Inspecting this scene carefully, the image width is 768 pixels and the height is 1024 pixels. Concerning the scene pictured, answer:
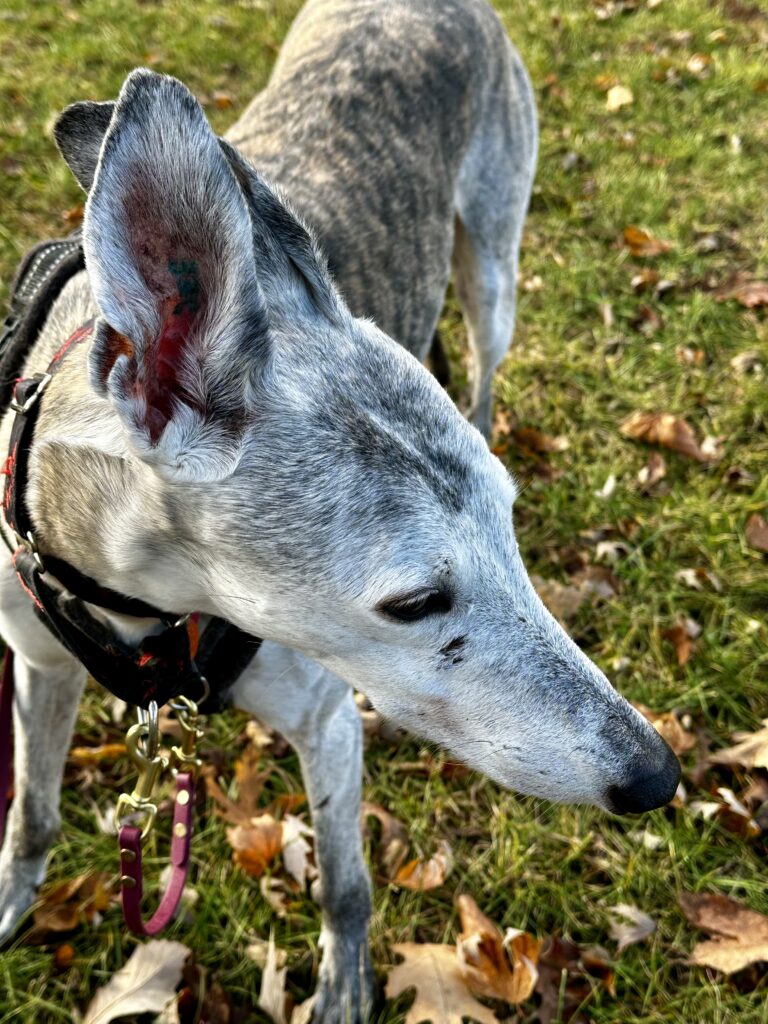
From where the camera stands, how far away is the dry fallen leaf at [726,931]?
239cm

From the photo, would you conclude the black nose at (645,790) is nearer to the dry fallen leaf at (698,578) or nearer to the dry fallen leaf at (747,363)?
the dry fallen leaf at (698,578)

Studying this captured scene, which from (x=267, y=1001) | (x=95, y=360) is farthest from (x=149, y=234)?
(x=267, y=1001)

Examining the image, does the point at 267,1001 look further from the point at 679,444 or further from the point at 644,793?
the point at 679,444

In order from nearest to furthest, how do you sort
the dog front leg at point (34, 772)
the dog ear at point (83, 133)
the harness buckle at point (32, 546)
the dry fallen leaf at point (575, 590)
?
the dog ear at point (83, 133) → the harness buckle at point (32, 546) → the dog front leg at point (34, 772) → the dry fallen leaf at point (575, 590)

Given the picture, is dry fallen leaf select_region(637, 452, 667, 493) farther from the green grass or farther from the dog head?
the dog head

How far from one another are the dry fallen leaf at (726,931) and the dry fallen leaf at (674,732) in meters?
0.49

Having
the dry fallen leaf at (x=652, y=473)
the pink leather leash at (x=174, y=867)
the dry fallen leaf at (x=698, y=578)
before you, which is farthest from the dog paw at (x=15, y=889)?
the dry fallen leaf at (x=652, y=473)

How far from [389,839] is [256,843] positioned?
45cm

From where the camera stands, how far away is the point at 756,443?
13.0ft

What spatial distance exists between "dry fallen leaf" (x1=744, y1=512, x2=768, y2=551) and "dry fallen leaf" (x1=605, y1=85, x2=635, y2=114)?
3.71 m

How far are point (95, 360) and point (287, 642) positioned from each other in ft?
2.11

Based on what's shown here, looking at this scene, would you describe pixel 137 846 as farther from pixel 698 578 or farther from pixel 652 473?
pixel 652 473

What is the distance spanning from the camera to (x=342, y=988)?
7.61 ft

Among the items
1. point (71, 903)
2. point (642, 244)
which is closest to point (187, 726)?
point (71, 903)
